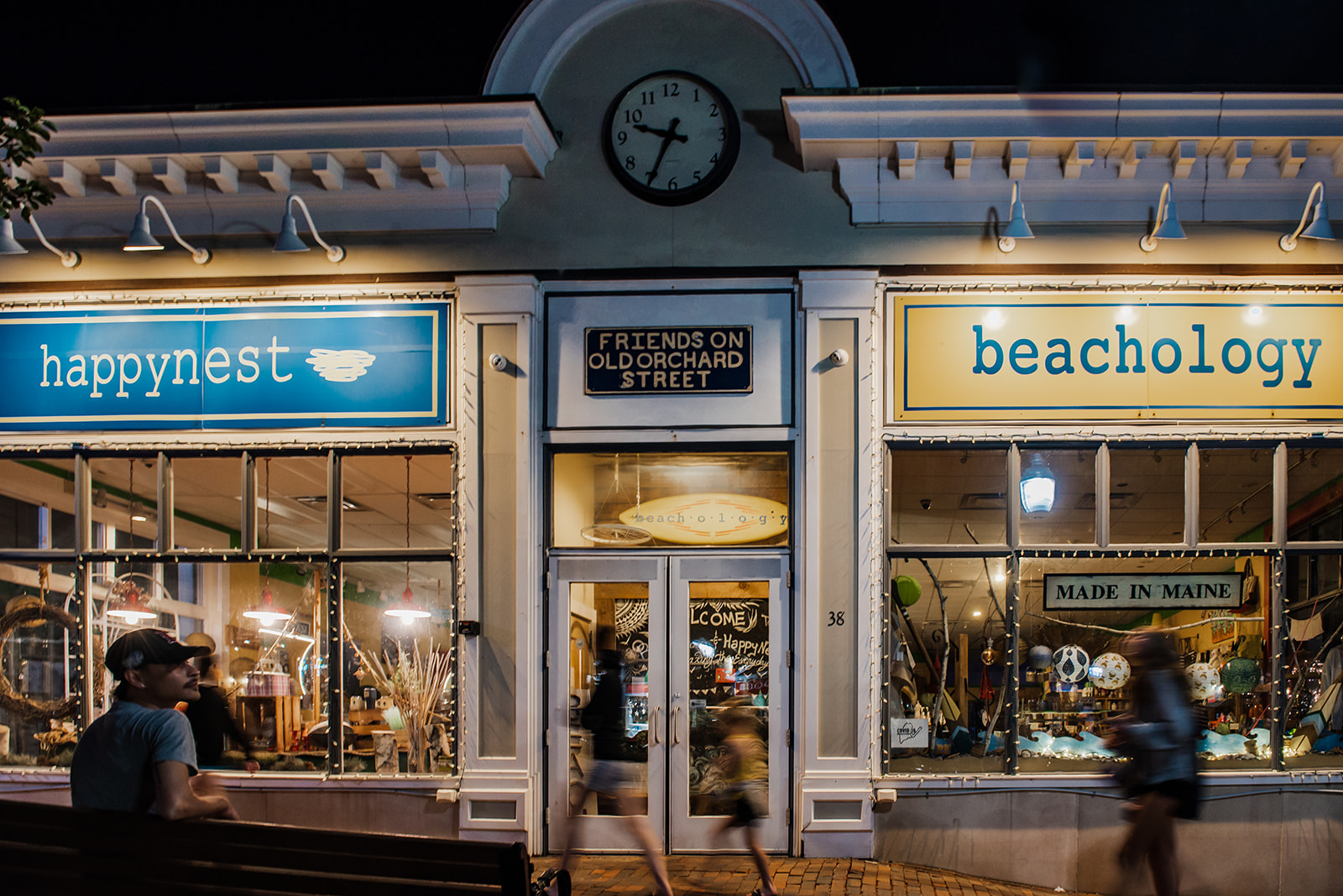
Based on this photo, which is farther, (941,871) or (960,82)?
(960,82)

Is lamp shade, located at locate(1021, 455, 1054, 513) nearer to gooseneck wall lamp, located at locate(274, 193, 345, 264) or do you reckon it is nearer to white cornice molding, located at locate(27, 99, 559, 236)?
white cornice molding, located at locate(27, 99, 559, 236)

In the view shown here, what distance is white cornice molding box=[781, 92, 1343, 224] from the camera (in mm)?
8180

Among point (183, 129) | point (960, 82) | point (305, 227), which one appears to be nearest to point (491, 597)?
point (305, 227)

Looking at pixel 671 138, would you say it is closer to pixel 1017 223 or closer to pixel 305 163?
pixel 1017 223

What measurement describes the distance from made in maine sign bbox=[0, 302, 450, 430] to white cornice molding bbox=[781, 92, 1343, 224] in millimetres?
3846

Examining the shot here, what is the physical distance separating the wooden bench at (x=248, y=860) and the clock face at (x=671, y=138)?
6.29 m

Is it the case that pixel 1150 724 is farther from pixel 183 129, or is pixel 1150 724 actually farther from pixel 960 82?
pixel 183 129

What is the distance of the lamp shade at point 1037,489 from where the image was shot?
8469 millimetres

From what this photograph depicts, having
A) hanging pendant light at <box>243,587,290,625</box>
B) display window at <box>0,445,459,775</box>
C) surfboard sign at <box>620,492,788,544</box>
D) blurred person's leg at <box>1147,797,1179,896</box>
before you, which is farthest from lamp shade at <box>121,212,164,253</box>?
blurred person's leg at <box>1147,797,1179,896</box>

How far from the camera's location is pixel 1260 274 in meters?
8.57

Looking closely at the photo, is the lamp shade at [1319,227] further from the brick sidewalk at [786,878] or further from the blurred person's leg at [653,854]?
the blurred person's leg at [653,854]

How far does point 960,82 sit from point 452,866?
7842 mm

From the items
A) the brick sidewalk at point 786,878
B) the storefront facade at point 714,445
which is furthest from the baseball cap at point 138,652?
the storefront facade at point 714,445

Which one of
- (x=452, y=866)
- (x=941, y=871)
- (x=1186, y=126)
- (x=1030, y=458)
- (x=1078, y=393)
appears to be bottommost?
(x=941, y=871)
